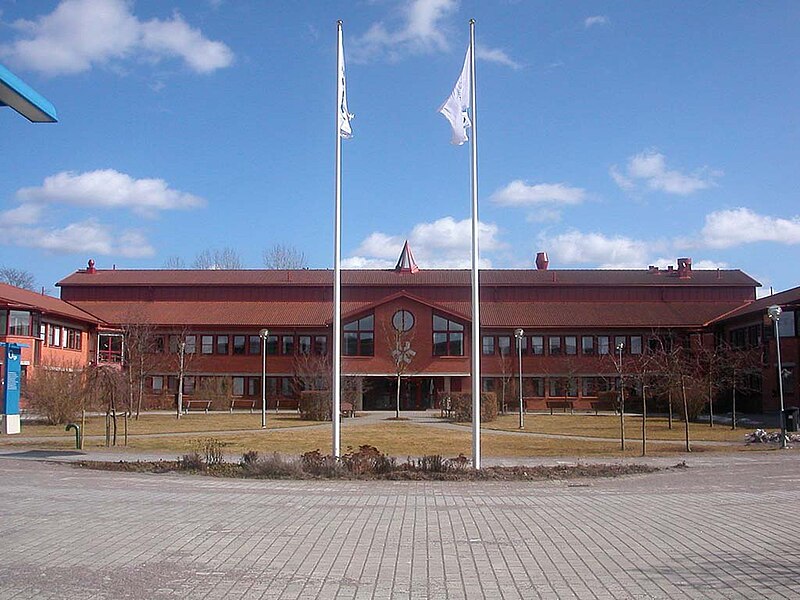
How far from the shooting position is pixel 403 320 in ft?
204

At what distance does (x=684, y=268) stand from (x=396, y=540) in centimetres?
6569

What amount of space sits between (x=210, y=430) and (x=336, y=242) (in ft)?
60.5

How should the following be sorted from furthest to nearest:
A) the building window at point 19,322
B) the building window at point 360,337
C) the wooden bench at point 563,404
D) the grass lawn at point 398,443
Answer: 1. the building window at point 360,337
2. the wooden bench at point 563,404
3. the building window at point 19,322
4. the grass lawn at point 398,443

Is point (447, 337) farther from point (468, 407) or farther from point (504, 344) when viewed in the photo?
point (468, 407)

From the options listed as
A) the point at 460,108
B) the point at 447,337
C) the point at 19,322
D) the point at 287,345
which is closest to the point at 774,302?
the point at 447,337

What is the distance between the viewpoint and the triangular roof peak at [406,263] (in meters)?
73.8

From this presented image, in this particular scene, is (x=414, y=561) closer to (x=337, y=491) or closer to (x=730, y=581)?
(x=730, y=581)

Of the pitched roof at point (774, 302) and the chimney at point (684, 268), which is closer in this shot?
the pitched roof at point (774, 302)

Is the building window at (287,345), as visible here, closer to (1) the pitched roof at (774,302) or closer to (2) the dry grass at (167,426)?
(2) the dry grass at (167,426)

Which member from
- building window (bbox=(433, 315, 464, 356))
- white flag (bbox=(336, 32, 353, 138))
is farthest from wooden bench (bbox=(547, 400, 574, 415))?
white flag (bbox=(336, 32, 353, 138))

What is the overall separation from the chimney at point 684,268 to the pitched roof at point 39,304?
156ft

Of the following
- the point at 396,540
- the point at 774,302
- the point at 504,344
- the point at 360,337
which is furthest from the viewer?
the point at 504,344

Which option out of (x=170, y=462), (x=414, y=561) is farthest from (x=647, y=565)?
(x=170, y=462)

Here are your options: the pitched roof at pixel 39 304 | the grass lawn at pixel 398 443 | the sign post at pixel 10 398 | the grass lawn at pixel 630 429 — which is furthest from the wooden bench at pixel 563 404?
the sign post at pixel 10 398
